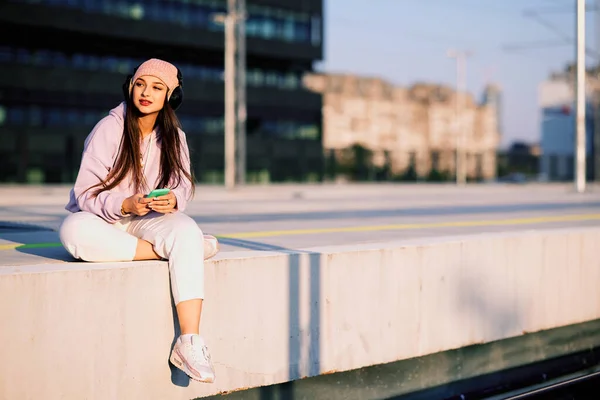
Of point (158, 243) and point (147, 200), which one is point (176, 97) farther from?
point (158, 243)

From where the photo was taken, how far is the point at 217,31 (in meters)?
52.2

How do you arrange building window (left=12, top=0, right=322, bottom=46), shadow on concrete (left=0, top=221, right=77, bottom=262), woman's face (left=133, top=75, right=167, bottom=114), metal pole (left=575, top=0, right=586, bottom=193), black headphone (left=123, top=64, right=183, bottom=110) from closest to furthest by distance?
woman's face (left=133, top=75, right=167, bottom=114) < black headphone (left=123, top=64, right=183, bottom=110) < shadow on concrete (left=0, top=221, right=77, bottom=262) < metal pole (left=575, top=0, right=586, bottom=193) < building window (left=12, top=0, right=322, bottom=46)

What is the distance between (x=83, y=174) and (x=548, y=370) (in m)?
4.75

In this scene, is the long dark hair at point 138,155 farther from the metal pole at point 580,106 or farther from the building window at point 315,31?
A: the building window at point 315,31

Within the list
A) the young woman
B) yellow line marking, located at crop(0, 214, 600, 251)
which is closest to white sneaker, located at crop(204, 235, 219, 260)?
the young woman

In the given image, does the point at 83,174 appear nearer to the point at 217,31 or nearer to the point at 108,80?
the point at 108,80

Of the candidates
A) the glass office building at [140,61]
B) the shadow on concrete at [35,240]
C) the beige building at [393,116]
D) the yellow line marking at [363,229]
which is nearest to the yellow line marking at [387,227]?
the yellow line marking at [363,229]

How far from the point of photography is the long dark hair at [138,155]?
4742 mm

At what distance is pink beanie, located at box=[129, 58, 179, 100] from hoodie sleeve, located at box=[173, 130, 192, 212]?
0.30m

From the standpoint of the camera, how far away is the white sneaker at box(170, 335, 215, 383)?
4273 millimetres

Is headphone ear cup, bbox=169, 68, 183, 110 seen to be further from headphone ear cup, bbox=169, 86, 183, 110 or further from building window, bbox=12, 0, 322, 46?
building window, bbox=12, 0, 322, 46

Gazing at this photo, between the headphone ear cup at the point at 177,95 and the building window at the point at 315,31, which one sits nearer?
the headphone ear cup at the point at 177,95

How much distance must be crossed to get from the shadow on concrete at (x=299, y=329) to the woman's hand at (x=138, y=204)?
1.05m

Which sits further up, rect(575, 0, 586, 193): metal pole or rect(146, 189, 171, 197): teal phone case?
rect(575, 0, 586, 193): metal pole
